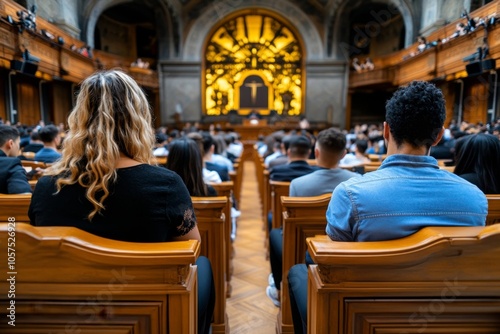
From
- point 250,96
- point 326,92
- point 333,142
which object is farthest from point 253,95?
point 333,142

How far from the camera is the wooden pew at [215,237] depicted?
1.85 meters

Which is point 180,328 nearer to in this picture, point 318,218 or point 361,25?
point 318,218

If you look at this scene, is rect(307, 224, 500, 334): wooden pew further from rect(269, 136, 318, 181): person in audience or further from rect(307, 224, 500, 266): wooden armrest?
rect(269, 136, 318, 181): person in audience

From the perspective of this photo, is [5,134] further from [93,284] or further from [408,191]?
[408,191]

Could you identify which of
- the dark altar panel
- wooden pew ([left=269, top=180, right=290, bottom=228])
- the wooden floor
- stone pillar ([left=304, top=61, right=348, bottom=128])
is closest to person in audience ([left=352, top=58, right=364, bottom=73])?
stone pillar ([left=304, top=61, right=348, bottom=128])

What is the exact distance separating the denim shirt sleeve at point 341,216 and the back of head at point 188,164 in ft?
3.74

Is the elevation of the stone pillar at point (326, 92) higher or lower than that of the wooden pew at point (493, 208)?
higher

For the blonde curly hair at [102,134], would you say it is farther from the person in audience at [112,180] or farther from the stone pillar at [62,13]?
the stone pillar at [62,13]

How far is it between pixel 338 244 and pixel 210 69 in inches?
618

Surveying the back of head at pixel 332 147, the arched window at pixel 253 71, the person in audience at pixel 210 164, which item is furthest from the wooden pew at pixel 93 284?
the arched window at pixel 253 71

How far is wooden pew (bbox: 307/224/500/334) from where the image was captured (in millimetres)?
863

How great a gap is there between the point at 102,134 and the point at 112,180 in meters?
0.16

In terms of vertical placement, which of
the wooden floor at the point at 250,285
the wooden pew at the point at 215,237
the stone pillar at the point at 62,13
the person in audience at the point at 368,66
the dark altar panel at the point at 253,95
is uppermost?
the stone pillar at the point at 62,13

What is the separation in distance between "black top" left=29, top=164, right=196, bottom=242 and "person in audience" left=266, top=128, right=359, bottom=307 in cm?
125
